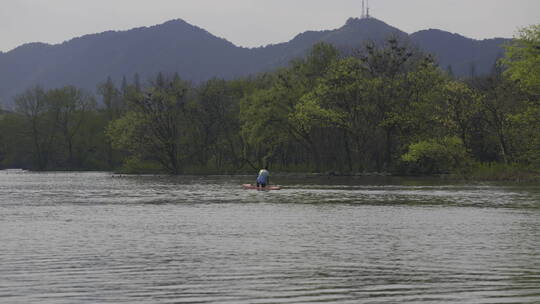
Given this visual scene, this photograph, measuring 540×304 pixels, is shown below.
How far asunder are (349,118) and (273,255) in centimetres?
6964

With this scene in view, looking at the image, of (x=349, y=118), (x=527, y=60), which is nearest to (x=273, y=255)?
(x=527, y=60)

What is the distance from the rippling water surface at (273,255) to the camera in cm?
1368

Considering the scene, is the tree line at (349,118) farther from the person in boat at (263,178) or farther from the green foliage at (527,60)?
the person in boat at (263,178)

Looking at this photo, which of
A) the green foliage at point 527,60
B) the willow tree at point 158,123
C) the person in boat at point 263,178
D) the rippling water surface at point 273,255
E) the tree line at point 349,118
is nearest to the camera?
the rippling water surface at point 273,255

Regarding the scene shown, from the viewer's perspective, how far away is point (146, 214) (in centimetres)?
3325

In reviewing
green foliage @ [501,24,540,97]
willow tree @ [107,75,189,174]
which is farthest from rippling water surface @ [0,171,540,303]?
willow tree @ [107,75,189,174]

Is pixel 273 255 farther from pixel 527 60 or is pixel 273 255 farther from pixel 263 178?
pixel 527 60

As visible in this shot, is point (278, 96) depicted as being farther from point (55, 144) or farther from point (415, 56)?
point (55, 144)

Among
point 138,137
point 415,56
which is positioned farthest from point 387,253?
point 138,137

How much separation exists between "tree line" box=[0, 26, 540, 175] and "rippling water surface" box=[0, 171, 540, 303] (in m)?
44.5

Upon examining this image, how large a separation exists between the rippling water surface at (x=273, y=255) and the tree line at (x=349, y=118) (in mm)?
44522

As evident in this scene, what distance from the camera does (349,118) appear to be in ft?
287

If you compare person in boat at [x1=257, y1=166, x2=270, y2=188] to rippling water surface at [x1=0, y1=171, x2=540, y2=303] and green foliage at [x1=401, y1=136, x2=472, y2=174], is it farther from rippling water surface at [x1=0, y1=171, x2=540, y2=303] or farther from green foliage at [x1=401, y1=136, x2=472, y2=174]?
green foliage at [x1=401, y1=136, x2=472, y2=174]

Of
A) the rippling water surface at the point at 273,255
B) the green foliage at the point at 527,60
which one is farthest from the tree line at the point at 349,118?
the rippling water surface at the point at 273,255
